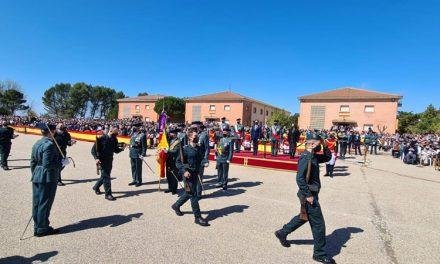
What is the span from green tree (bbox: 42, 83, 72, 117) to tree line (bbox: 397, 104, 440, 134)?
3064 inches

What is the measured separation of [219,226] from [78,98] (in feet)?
278

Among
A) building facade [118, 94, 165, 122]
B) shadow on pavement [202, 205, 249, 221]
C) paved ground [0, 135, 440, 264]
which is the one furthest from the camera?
building facade [118, 94, 165, 122]

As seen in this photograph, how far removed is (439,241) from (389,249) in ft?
4.31

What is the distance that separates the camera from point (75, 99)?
268 ft

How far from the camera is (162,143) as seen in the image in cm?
930

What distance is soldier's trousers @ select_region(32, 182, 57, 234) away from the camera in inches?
206

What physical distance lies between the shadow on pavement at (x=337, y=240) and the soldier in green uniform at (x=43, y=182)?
414 centimetres

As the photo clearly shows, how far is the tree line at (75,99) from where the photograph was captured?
81644 millimetres

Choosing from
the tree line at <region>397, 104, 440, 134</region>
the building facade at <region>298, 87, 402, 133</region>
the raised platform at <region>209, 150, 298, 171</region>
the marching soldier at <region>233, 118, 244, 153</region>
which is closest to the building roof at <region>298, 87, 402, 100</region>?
the building facade at <region>298, 87, 402, 133</region>

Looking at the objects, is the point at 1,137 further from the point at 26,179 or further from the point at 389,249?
the point at 389,249

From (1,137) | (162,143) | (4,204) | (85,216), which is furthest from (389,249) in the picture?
(1,137)

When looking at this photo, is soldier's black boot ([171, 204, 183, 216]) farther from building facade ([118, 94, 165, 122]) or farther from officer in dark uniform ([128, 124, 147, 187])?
building facade ([118, 94, 165, 122])

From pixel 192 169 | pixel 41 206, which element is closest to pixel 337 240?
pixel 192 169

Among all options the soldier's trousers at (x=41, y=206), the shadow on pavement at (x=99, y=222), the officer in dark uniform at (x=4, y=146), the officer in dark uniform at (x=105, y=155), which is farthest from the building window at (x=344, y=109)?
the soldier's trousers at (x=41, y=206)
